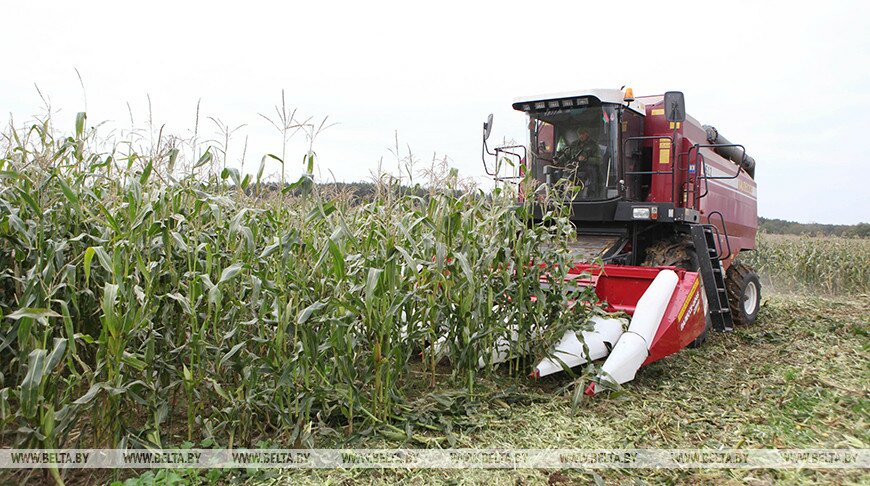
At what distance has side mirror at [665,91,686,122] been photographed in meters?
5.29

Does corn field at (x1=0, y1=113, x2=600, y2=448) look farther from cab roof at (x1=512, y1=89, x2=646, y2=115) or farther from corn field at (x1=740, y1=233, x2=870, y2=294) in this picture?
corn field at (x1=740, y1=233, x2=870, y2=294)

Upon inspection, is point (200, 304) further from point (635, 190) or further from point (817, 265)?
point (817, 265)

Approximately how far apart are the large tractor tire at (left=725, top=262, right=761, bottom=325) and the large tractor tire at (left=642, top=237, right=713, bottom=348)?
124 centimetres

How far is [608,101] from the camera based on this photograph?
18.6 ft

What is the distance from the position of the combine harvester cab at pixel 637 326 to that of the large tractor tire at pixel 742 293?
7.20ft

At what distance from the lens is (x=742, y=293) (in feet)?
21.7

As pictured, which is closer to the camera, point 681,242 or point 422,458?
point 422,458

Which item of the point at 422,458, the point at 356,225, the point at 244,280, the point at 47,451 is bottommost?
the point at 422,458

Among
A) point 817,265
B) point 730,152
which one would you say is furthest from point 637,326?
point 817,265

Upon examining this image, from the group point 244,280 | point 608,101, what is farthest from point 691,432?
point 608,101

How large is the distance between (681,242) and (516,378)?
300cm

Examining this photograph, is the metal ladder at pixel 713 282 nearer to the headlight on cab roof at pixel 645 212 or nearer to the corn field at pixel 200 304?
the headlight on cab roof at pixel 645 212

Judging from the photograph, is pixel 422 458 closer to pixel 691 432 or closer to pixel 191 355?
pixel 191 355

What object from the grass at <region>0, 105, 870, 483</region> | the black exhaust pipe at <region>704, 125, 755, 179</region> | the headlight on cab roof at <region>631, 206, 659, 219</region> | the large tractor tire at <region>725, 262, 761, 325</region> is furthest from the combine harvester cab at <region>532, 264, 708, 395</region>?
the black exhaust pipe at <region>704, 125, 755, 179</region>
